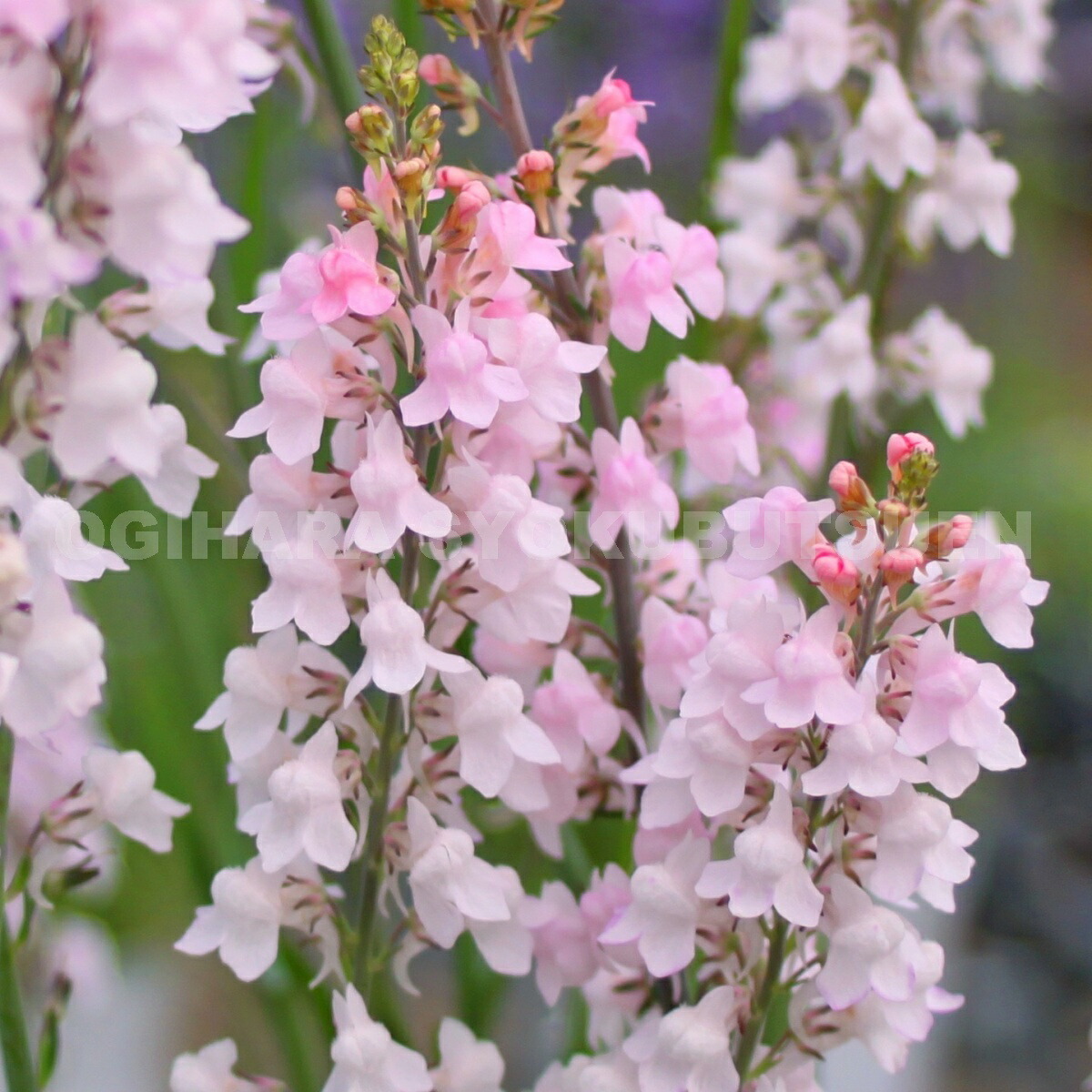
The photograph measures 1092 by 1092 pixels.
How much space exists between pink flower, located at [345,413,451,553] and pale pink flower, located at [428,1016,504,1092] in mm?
151

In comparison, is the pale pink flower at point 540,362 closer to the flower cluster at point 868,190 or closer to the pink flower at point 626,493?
the pink flower at point 626,493

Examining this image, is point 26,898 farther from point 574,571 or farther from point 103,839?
point 574,571

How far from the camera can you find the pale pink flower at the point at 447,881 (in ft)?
1.14

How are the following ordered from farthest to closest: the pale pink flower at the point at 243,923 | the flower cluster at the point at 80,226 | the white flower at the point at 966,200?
the white flower at the point at 966,200
the pale pink flower at the point at 243,923
the flower cluster at the point at 80,226

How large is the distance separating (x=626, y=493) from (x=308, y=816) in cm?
12

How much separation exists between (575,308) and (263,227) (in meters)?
0.21

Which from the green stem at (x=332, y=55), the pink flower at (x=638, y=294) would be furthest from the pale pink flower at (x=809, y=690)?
the green stem at (x=332, y=55)

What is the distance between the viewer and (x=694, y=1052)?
342mm

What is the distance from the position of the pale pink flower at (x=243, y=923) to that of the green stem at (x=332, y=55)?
23 cm

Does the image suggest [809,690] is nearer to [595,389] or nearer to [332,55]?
[595,389]

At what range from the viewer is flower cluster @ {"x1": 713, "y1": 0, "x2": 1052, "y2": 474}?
0.57 m

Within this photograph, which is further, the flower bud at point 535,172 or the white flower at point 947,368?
the white flower at point 947,368

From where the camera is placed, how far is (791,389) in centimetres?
63

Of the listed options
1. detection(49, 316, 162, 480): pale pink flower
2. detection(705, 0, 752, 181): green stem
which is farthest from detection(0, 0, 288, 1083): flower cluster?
detection(705, 0, 752, 181): green stem
